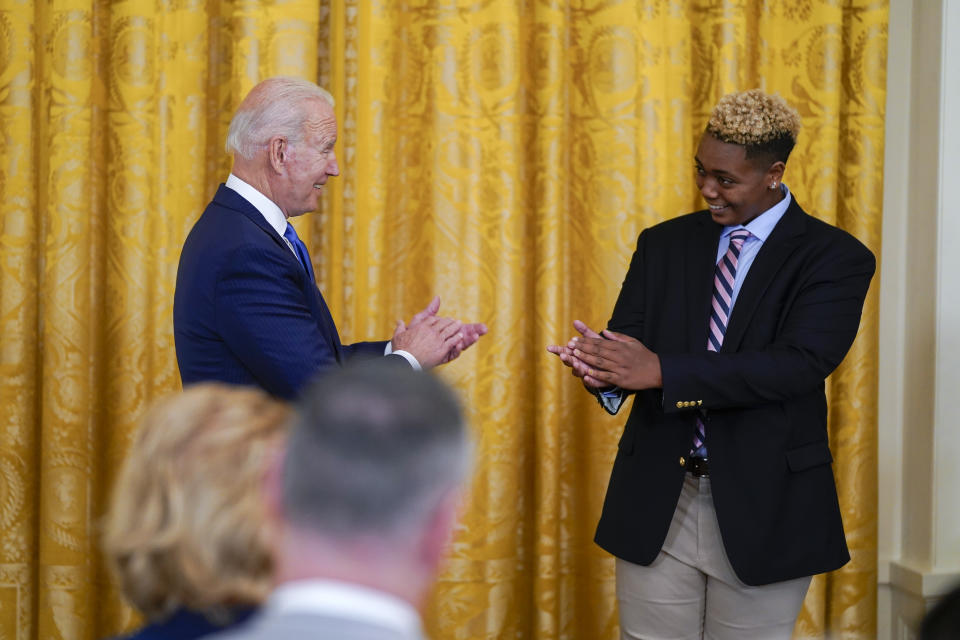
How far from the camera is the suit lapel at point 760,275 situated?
93.7 inches

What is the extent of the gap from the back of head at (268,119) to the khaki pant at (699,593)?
120 cm

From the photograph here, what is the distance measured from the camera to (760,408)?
238cm

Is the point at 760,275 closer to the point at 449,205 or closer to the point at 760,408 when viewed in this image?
the point at 760,408

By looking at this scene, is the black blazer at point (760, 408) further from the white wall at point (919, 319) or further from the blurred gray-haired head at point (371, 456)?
the blurred gray-haired head at point (371, 456)

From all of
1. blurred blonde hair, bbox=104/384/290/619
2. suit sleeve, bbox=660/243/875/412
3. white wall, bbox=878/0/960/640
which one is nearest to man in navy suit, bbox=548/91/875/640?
suit sleeve, bbox=660/243/875/412

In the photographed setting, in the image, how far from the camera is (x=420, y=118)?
332 cm

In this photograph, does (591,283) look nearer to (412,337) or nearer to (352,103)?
(352,103)

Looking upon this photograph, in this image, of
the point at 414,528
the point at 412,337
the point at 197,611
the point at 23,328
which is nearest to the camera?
the point at 414,528

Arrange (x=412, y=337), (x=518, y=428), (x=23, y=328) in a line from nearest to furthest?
(x=412, y=337) < (x=23, y=328) < (x=518, y=428)

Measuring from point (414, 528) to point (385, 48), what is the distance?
258 cm

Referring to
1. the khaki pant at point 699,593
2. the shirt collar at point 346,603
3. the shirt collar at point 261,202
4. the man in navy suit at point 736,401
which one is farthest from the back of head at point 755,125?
the shirt collar at point 346,603

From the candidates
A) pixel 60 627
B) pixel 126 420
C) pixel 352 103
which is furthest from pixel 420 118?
pixel 60 627

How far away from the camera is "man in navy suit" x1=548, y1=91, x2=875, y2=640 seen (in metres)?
2.31

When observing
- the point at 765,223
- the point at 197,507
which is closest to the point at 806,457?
the point at 765,223
